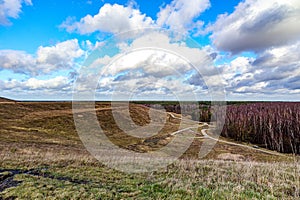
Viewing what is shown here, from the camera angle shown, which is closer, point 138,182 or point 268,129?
point 138,182

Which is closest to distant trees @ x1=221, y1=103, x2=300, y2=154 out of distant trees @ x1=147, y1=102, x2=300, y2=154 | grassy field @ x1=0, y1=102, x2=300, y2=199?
distant trees @ x1=147, y1=102, x2=300, y2=154

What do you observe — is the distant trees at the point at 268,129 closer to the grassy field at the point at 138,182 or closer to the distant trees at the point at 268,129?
the distant trees at the point at 268,129

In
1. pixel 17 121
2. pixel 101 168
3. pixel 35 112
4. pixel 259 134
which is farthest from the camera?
pixel 259 134

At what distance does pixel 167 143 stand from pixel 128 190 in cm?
5074

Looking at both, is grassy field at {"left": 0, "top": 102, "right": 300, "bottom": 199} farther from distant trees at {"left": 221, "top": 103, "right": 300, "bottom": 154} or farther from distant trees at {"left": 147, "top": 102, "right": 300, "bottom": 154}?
distant trees at {"left": 221, "top": 103, "right": 300, "bottom": 154}

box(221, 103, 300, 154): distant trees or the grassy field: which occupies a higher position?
the grassy field

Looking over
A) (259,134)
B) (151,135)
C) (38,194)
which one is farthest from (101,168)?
(259,134)

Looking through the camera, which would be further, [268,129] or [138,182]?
[268,129]

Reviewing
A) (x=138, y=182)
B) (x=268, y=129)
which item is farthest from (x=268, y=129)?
(x=138, y=182)

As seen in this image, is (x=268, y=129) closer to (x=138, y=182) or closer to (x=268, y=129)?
(x=268, y=129)

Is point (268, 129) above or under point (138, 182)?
under

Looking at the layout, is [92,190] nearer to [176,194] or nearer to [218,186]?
[176,194]

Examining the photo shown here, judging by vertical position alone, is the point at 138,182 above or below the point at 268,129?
above

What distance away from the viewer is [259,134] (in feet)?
274
